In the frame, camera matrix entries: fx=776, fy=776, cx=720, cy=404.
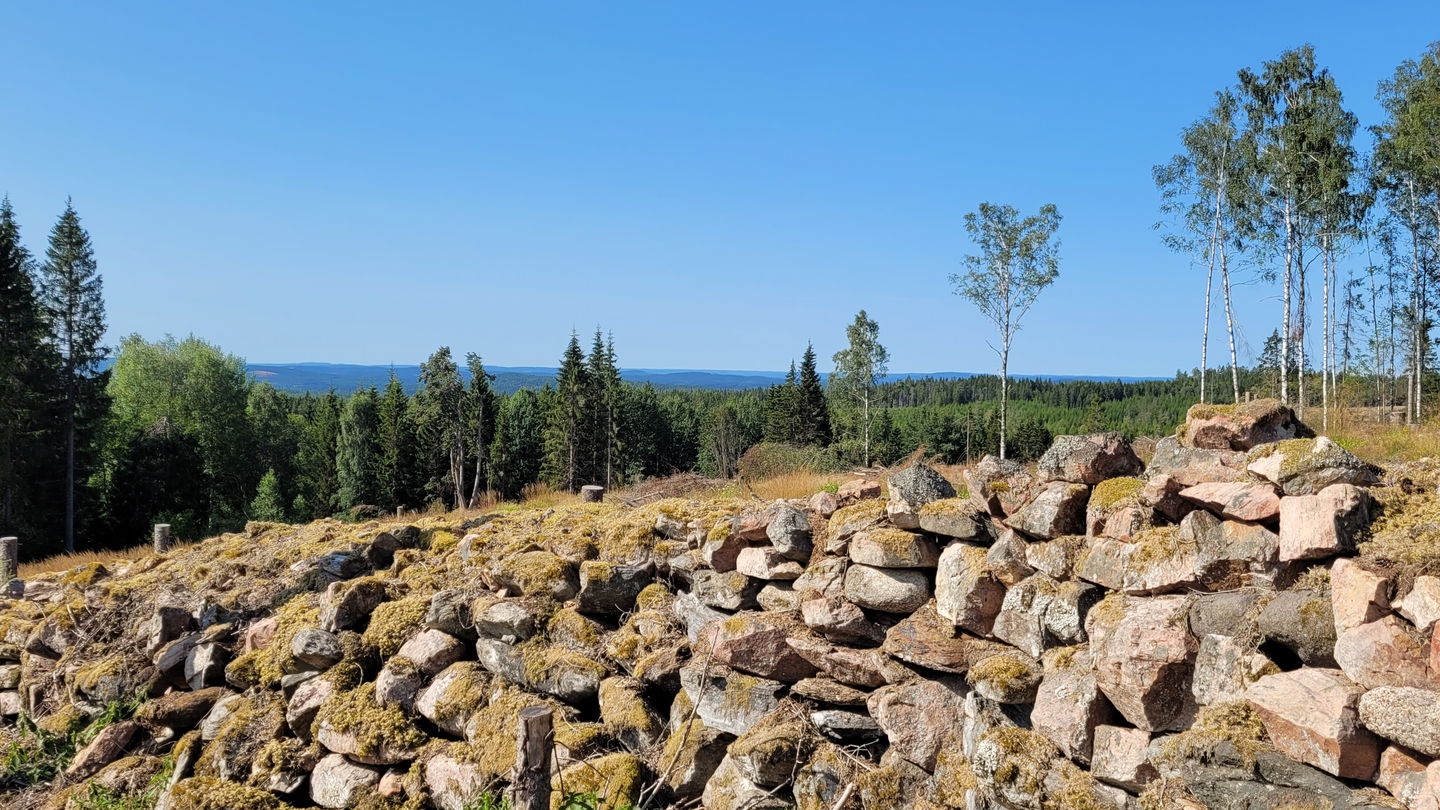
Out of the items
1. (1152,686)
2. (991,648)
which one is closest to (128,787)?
(991,648)

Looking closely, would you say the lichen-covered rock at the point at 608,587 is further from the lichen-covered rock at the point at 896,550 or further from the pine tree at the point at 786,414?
the pine tree at the point at 786,414

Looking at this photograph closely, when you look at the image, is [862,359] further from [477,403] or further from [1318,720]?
[1318,720]

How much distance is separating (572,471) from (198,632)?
4292cm

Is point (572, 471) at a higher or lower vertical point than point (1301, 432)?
lower

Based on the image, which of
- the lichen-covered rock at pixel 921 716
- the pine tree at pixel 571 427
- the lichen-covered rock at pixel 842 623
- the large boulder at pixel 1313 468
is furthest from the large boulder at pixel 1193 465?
the pine tree at pixel 571 427

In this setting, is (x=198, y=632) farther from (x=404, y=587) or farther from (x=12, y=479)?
(x=12, y=479)

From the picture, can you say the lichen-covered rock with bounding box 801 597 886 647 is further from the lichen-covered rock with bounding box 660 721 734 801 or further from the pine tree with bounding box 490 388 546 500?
the pine tree with bounding box 490 388 546 500

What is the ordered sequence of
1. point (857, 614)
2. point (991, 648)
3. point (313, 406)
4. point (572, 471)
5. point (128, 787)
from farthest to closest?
point (313, 406)
point (572, 471)
point (128, 787)
point (857, 614)
point (991, 648)

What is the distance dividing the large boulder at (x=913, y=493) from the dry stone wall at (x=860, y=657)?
0.02m

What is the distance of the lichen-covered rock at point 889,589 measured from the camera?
192 inches

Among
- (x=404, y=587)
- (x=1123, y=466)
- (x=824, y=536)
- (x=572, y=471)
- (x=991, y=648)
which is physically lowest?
(x=572, y=471)

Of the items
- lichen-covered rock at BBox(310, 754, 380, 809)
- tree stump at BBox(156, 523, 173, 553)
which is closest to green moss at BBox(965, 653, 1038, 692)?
lichen-covered rock at BBox(310, 754, 380, 809)

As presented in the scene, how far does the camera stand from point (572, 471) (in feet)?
167

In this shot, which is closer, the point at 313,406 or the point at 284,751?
the point at 284,751
